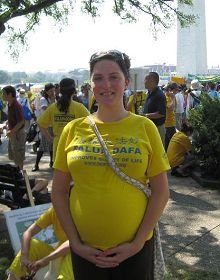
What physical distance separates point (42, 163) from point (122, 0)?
390 cm

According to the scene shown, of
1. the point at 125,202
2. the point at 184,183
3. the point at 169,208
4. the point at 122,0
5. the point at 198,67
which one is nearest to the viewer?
the point at 125,202

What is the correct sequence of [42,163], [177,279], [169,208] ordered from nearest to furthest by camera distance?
[177,279]
[169,208]
[42,163]

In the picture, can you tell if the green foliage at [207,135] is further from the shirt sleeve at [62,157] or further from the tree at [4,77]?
the tree at [4,77]

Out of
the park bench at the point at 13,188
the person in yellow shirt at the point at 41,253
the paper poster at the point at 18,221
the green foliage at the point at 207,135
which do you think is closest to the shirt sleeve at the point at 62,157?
the person in yellow shirt at the point at 41,253

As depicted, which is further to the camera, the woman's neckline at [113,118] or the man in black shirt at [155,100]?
the man in black shirt at [155,100]

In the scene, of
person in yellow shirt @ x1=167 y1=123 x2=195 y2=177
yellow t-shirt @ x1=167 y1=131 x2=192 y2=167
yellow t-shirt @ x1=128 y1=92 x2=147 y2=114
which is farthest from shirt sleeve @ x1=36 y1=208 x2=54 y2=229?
yellow t-shirt @ x1=128 y1=92 x2=147 y2=114

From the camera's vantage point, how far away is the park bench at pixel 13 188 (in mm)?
4961

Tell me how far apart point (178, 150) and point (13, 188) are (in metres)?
4.42

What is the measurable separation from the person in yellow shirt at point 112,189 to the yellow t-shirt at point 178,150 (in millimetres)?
6518

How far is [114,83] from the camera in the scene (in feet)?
7.13

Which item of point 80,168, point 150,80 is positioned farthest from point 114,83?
point 150,80

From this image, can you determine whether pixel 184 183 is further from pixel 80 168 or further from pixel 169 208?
pixel 80 168

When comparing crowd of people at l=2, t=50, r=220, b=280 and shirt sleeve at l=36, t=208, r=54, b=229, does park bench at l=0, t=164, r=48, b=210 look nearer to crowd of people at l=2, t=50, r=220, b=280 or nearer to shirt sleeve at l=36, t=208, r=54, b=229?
shirt sleeve at l=36, t=208, r=54, b=229

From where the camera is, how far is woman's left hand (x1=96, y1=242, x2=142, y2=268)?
2.07 metres
